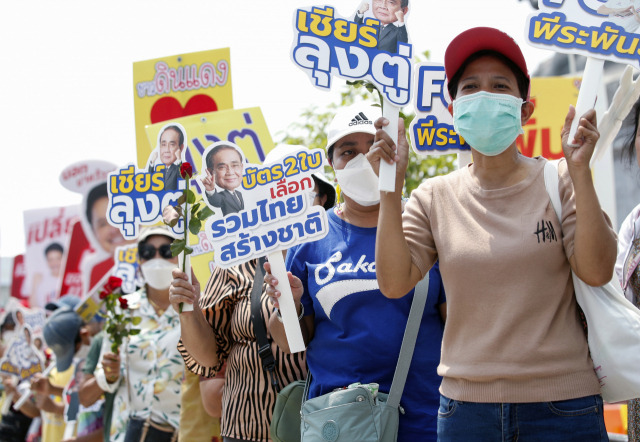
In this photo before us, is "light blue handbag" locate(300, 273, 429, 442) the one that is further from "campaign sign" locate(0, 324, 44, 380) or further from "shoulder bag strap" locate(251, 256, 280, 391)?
"campaign sign" locate(0, 324, 44, 380)

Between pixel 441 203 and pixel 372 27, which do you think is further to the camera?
pixel 372 27

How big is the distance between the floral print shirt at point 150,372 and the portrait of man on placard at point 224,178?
1973mm

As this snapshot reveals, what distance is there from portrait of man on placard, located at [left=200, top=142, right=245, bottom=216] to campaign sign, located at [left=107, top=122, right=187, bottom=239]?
31 cm

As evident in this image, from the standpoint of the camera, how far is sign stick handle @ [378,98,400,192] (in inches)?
96.1

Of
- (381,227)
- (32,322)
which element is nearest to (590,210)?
(381,227)

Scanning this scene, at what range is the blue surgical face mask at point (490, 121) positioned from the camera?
2330 millimetres

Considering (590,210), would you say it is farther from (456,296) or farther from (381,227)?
(381,227)

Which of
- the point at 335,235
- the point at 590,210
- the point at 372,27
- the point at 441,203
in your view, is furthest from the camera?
the point at 335,235

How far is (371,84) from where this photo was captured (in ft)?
9.52

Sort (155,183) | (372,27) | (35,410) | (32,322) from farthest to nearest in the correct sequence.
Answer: (32,322) → (35,410) → (155,183) → (372,27)

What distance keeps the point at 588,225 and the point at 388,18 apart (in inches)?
47.5

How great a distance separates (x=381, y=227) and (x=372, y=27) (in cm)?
Result: 90

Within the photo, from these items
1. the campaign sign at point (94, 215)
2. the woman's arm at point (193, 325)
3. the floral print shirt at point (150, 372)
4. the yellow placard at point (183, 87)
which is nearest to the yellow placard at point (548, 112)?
the yellow placard at point (183, 87)

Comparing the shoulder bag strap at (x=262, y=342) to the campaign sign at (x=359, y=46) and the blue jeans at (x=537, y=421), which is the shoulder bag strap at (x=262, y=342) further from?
the blue jeans at (x=537, y=421)
